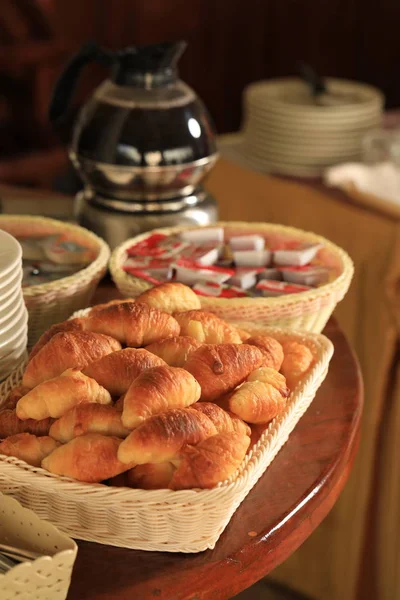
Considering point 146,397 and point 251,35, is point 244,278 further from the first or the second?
point 251,35

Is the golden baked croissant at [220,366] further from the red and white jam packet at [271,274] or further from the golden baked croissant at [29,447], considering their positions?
the red and white jam packet at [271,274]

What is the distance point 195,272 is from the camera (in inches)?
37.2

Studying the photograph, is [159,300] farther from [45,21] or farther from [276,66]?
[276,66]

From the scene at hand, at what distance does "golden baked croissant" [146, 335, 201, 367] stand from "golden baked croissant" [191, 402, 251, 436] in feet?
0.23

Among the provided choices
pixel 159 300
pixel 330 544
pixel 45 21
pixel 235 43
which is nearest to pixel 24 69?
pixel 45 21

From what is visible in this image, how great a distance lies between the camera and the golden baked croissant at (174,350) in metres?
0.70

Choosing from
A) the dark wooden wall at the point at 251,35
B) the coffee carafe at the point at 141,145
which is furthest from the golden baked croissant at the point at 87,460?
the dark wooden wall at the point at 251,35

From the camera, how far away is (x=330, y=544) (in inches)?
64.2

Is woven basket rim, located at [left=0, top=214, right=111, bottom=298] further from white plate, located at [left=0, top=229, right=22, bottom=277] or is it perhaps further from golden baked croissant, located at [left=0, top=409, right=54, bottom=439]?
golden baked croissant, located at [left=0, top=409, right=54, bottom=439]

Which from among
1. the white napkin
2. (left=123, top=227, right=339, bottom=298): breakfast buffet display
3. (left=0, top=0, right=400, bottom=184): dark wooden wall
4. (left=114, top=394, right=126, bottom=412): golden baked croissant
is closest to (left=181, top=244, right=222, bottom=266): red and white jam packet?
(left=123, top=227, right=339, bottom=298): breakfast buffet display

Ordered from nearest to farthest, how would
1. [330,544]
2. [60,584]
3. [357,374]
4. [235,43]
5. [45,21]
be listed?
[60,584], [357,374], [330,544], [45,21], [235,43]

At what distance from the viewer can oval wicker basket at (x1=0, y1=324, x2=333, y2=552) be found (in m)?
0.58

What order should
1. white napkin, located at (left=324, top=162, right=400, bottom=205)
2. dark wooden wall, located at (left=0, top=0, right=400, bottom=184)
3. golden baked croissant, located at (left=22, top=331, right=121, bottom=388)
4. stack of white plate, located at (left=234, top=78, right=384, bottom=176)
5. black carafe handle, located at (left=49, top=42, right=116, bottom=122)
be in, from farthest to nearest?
dark wooden wall, located at (left=0, top=0, right=400, bottom=184) → stack of white plate, located at (left=234, top=78, right=384, bottom=176) → white napkin, located at (left=324, top=162, right=400, bottom=205) → black carafe handle, located at (left=49, top=42, right=116, bottom=122) → golden baked croissant, located at (left=22, top=331, right=121, bottom=388)

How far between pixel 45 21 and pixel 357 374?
1623 mm
